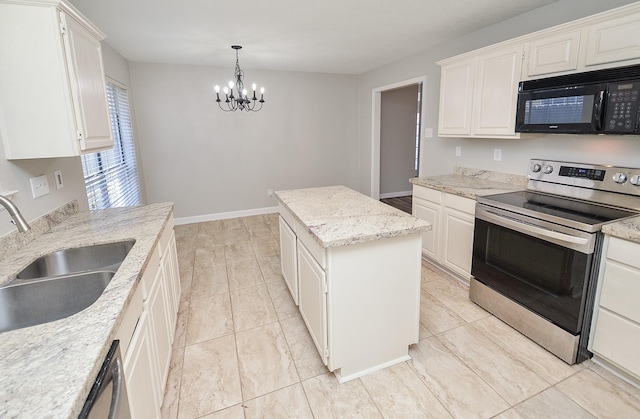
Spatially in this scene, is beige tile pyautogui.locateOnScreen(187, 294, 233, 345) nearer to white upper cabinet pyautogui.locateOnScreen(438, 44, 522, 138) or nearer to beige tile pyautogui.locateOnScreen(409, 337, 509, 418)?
beige tile pyautogui.locateOnScreen(409, 337, 509, 418)

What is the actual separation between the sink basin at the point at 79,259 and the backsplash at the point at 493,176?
3066 millimetres

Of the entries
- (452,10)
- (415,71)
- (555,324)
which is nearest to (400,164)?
(415,71)

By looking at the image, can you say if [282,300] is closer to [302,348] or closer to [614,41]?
[302,348]

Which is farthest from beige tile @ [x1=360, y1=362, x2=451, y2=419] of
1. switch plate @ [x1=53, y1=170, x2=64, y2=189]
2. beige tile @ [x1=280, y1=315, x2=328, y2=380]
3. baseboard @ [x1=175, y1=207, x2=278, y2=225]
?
baseboard @ [x1=175, y1=207, x2=278, y2=225]

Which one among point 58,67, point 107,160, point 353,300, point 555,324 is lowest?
point 555,324

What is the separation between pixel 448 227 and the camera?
2979 millimetres

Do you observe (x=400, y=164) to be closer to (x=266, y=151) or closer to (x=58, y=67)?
(x=266, y=151)

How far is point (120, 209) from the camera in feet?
8.10

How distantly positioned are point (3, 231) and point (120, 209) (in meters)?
0.89

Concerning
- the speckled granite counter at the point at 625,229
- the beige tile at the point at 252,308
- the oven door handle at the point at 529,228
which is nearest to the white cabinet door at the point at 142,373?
the beige tile at the point at 252,308

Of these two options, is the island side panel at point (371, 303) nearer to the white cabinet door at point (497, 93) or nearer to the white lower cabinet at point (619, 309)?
the white lower cabinet at point (619, 309)

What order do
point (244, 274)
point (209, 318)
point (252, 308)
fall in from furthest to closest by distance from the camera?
point (244, 274) < point (252, 308) < point (209, 318)

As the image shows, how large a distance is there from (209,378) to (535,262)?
219 cm

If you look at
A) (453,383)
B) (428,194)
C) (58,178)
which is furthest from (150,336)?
(428,194)
